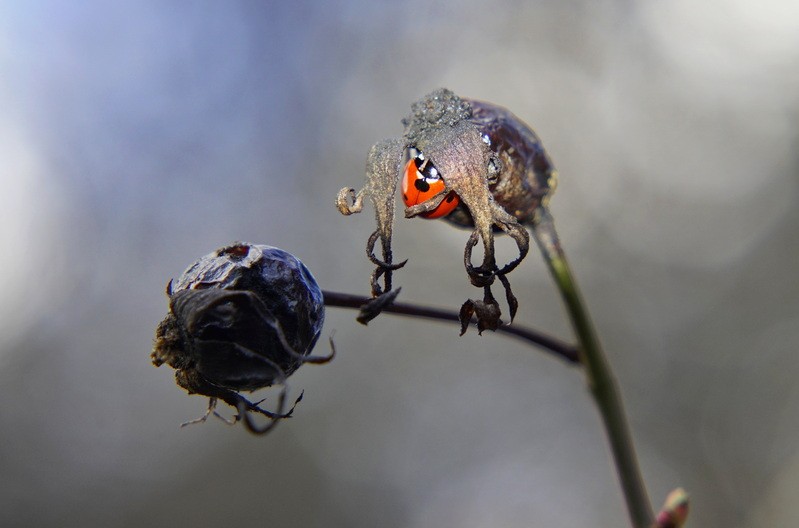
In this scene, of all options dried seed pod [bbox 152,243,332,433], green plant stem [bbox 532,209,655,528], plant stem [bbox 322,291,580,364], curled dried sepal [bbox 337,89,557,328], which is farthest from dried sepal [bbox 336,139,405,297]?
green plant stem [bbox 532,209,655,528]

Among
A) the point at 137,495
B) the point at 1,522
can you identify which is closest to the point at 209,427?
the point at 137,495

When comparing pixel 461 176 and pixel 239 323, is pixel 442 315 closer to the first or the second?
pixel 461 176

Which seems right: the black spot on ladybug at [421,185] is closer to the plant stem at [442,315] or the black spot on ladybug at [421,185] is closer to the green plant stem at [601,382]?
the plant stem at [442,315]

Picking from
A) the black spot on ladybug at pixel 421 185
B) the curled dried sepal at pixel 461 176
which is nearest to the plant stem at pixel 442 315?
the curled dried sepal at pixel 461 176

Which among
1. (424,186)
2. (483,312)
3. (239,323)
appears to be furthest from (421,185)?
(239,323)

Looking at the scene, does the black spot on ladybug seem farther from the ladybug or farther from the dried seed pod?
the dried seed pod
